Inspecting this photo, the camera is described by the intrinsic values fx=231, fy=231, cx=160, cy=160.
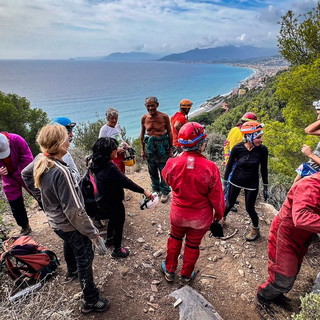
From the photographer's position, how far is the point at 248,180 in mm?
3691

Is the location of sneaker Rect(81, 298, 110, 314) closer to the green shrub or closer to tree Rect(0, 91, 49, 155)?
the green shrub

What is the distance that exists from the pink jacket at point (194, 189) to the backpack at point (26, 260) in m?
1.74

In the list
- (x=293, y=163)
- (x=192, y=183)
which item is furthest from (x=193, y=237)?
(x=293, y=163)

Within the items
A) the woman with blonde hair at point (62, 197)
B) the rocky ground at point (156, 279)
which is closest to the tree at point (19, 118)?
the rocky ground at point (156, 279)

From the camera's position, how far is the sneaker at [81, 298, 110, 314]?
99.5 inches

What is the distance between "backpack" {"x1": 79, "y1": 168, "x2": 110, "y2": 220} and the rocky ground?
2.69 ft

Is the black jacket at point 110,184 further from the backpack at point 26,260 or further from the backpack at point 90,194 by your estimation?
the backpack at point 26,260

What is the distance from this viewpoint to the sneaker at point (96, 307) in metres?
2.53

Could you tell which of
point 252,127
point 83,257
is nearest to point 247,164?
point 252,127

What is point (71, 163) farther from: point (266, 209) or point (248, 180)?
point (266, 209)

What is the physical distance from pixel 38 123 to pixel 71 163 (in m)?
12.2

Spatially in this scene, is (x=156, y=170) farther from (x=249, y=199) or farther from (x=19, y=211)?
(x=19, y=211)

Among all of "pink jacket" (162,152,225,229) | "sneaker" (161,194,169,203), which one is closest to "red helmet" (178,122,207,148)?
"pink jacket" (162,152,225,229)

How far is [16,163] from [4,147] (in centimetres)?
33
